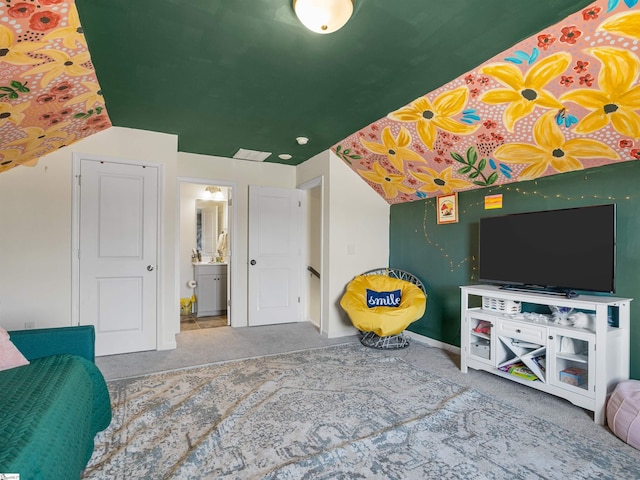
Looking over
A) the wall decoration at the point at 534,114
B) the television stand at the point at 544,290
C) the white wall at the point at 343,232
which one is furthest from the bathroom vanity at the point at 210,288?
the television stand at the point at 544,290

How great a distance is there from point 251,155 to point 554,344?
378 cm

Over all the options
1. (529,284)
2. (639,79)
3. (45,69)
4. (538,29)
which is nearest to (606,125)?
(639,79)

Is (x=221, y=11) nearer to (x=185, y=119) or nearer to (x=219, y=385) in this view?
(x=185, y=119)

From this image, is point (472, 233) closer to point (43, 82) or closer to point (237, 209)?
point (237, 209)

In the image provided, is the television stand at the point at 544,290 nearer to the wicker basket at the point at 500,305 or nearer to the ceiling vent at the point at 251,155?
the wicker basket at the point at 500,305

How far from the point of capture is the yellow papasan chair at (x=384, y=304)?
3488mm

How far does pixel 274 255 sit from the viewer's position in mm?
4855

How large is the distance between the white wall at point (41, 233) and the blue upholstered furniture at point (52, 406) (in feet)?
4.57

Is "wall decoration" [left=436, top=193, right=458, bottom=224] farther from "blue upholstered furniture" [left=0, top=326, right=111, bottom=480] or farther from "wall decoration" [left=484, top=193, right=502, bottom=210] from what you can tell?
"blue upholstered furniture" [left=0, top=326, right=111, bottom=480]

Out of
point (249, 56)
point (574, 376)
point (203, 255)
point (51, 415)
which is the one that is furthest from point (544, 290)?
point (203, 255)

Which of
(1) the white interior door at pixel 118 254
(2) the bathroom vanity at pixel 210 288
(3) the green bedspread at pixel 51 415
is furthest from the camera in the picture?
(2) the bathroom vanity at pixel 210 288

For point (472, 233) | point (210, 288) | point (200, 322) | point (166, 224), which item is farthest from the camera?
point (210, 288)

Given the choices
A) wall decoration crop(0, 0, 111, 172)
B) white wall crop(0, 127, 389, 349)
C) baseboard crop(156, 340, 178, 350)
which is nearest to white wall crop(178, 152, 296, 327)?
white wall crop(0, 127, 389, 349)

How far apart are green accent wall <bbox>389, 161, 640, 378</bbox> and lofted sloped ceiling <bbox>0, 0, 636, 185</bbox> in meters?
1.12
